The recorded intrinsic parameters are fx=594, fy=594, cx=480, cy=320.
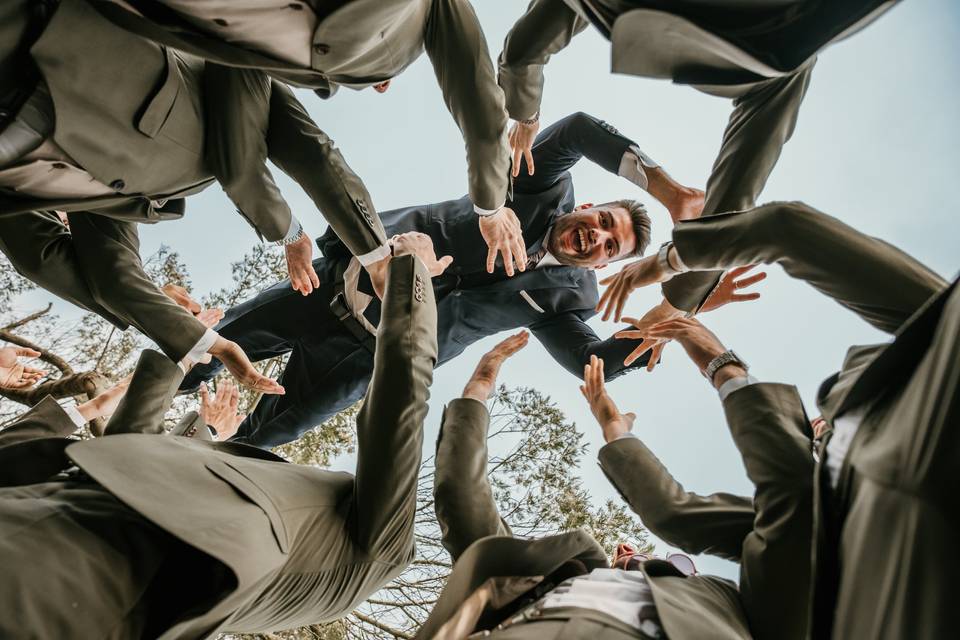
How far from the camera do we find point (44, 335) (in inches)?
206

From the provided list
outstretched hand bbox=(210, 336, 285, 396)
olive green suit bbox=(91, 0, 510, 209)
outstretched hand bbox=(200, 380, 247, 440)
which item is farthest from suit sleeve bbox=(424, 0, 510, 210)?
outstretched hand bbox=(200, 380, 247, 440)

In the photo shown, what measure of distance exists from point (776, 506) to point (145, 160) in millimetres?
2150

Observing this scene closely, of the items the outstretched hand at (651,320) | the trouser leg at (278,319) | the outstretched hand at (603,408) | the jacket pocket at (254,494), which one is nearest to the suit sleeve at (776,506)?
the outstretched hand at (603,408)

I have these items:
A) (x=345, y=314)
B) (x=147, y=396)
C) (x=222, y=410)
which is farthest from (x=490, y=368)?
(x=222, y=410)

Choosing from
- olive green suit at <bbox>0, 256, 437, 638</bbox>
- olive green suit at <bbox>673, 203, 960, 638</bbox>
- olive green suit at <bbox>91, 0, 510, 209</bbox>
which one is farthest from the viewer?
olive green suit at <bbox>91, 0, 510, 209</bbox>

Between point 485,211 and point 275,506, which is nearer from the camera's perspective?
point 275,506

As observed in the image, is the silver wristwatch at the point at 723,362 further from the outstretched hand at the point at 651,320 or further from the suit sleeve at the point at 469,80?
the suit sleeve at the point at 469,80

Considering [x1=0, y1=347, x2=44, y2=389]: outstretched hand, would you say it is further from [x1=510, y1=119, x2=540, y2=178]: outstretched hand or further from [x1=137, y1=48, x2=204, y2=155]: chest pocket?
[x1=510, y1=119, x2=540, y2=178]: outstretched hand

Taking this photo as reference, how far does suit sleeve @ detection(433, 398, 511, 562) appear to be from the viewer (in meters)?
1.78

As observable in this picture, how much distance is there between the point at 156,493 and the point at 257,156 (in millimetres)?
1415

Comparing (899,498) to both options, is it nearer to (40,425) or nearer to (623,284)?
(623,284)

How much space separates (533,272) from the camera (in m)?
3.58

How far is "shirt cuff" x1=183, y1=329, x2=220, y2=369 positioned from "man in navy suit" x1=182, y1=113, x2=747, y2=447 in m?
0.86

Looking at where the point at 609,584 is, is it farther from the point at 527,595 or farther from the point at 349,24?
the point at 349,24
